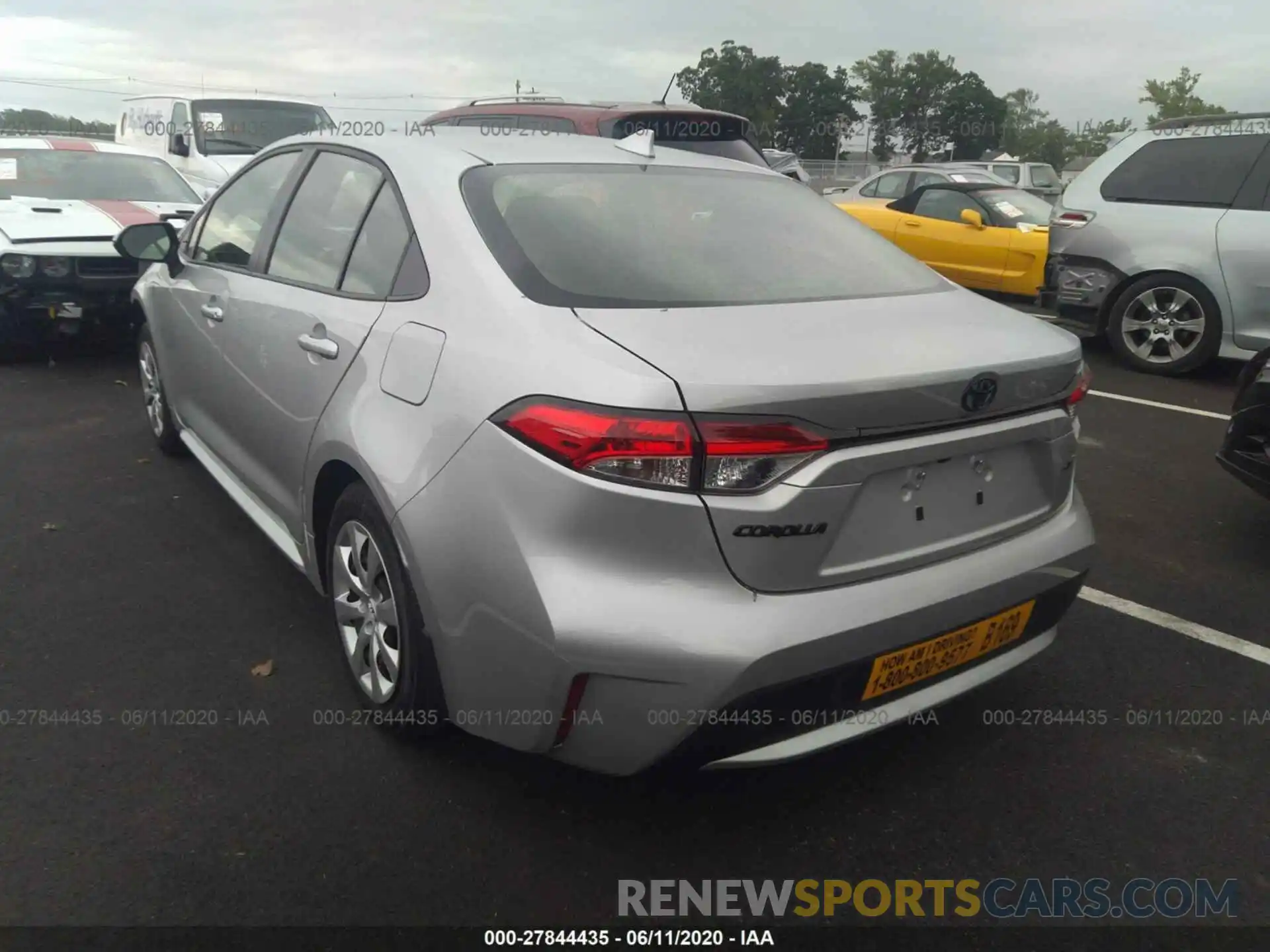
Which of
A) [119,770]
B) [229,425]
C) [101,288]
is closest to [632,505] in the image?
[119,770]

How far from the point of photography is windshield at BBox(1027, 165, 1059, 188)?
61.4 feet

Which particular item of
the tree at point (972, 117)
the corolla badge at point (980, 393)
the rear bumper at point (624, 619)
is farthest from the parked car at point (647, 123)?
the tree at point (972, 117)

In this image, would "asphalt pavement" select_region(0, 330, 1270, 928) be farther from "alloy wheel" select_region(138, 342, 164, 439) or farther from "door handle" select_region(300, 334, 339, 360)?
"alloy wheel" select_region(138, 342, 164, 439)

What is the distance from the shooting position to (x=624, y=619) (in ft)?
6.31

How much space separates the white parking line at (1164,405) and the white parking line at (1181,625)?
3.07 metres

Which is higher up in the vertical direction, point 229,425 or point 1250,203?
point 1250,203

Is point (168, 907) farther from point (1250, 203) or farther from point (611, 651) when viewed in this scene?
point (1250, 203)

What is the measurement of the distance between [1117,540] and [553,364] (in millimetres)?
3106

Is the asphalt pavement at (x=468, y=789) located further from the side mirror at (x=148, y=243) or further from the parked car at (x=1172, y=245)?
the parked car at (x=1172, y=245)

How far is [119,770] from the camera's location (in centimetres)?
255

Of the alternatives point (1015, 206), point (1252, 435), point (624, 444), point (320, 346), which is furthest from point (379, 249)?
point (1015, 206)

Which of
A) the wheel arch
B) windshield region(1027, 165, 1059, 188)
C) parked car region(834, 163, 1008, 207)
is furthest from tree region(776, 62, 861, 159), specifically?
the wheel arch

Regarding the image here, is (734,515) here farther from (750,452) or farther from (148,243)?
(148,243)

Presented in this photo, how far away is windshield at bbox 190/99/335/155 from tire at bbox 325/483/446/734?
9.89 meters
